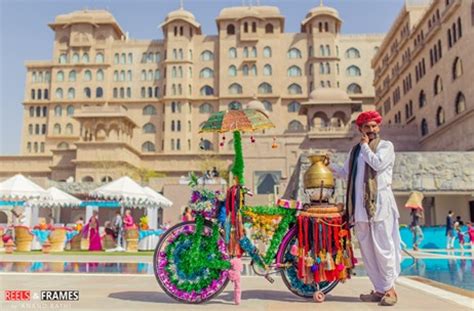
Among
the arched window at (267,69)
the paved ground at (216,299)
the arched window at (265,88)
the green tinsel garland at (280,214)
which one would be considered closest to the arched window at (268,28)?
the arched window at (267,69)

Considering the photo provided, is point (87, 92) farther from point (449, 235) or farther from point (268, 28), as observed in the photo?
point (449, 235)

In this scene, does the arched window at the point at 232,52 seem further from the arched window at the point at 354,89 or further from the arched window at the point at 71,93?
the arched window at the point at 71,93

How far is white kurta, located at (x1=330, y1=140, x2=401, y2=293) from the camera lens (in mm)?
4531

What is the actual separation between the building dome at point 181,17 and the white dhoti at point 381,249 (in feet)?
Result: 183

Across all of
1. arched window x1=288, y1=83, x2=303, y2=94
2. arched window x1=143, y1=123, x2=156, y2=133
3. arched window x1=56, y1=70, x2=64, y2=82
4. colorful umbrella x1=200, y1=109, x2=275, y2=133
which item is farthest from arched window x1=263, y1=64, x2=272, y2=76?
colorful umbrella x1=200, y1=109, x2=275, y2=133

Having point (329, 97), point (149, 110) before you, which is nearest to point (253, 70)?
point (149, 110)

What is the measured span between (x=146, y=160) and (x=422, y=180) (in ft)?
117

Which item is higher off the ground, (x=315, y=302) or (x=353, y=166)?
(x=353, y=166)

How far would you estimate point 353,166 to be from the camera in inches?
193

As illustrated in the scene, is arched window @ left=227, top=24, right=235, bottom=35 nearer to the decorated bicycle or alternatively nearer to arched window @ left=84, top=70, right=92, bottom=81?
arched window @ left=84, top=70, right=92, bottom=81

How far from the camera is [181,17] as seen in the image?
186 feet

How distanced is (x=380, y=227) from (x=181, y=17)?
5615 centimetres

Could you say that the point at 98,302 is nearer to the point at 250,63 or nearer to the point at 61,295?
the point at 61,295

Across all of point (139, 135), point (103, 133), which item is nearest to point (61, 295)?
point (103, 133)
